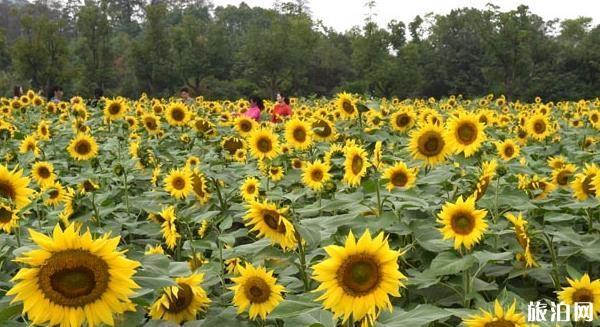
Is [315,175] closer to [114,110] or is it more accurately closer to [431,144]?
[431,144]

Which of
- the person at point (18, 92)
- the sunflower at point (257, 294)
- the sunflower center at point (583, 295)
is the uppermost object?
the person at point (18, 92)

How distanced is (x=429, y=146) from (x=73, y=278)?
8.28 ft

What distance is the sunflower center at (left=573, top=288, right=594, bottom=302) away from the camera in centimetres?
224

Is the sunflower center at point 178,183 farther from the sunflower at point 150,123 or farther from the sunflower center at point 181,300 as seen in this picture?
the sunflower at point 150,123

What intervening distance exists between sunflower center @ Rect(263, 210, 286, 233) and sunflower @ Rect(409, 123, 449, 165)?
1.67 meters

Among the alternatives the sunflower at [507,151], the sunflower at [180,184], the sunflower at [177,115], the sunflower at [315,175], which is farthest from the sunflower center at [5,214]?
the sunflower at [177,115]

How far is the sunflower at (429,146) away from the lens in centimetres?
370

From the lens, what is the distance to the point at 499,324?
179cm

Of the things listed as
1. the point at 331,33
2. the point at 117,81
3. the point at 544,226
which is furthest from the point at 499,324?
the point at 331,33

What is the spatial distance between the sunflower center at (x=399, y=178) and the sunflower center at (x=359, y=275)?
1675mm

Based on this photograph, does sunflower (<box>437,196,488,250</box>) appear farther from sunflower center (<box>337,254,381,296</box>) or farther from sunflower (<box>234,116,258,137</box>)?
sunflower (<box>234,116,258,137</box>)

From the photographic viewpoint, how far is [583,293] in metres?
2.25

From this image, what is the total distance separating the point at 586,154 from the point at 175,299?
4.08 meters

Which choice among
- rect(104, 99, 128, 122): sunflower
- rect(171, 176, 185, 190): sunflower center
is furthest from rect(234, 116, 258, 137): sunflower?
rect(171, 176, 185, 190): sunflower center
